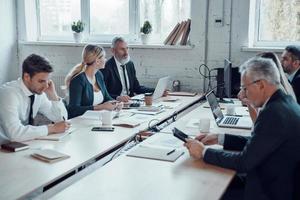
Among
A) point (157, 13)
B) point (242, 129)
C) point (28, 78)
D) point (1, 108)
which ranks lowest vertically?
point (242, 129)

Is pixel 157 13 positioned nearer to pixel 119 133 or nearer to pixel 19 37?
pixel 19 37

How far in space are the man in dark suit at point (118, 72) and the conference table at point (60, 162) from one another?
1475mm

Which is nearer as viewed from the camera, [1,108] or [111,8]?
[1,108]

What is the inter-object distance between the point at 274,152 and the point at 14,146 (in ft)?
4.68

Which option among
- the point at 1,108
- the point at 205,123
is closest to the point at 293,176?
the point at 205,123

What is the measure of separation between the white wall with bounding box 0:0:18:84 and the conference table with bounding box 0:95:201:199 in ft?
9.36

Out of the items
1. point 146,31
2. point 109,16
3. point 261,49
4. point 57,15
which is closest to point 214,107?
point 261,49

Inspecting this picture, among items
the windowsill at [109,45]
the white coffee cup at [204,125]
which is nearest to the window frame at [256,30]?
the windowsill at [109,45]

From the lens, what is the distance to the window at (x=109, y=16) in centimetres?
523

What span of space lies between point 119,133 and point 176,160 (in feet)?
2.24

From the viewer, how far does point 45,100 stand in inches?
126

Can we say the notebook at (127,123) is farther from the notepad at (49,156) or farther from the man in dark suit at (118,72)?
the man in dark suit at (118,72)

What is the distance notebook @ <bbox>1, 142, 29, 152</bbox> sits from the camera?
7.82ft

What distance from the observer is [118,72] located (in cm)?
472
